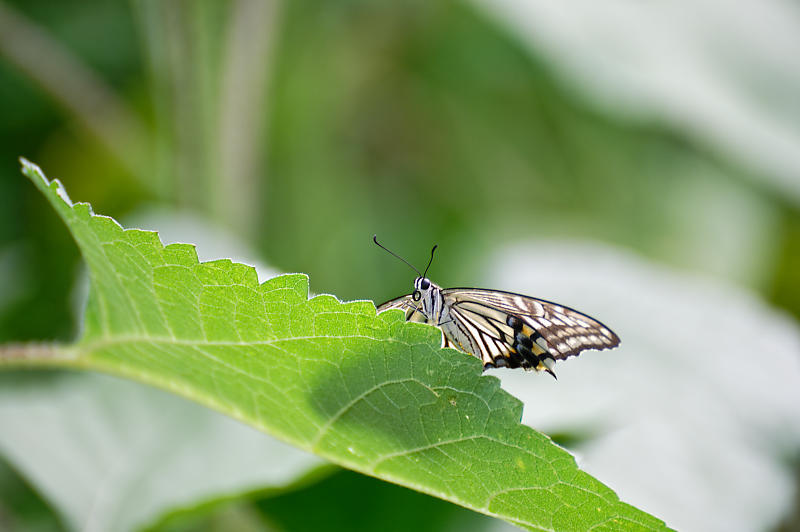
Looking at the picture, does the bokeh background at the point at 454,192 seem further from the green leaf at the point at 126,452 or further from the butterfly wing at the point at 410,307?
the butterfly wing at the point at 410,307

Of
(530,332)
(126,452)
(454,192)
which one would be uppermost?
(454,192)

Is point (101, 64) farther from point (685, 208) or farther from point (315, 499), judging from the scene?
point (685, 208)

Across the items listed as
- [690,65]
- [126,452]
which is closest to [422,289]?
[126,452]

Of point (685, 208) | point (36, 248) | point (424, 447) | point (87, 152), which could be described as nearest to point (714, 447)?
Answer: point (424, 447)

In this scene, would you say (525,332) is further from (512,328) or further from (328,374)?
(328,374)

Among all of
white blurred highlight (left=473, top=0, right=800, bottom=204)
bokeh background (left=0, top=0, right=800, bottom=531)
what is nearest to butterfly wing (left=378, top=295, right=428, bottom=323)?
bokeh background (left=0, top=0, right=800, bottom=531)

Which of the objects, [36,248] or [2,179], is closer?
[36,248]

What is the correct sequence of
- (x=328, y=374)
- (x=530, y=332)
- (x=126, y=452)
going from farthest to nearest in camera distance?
(x=126, y=452) → (x=530, y=332) → (x=328, y=374)

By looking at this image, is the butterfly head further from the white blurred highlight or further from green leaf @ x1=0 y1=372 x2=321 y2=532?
the white blurred highlight

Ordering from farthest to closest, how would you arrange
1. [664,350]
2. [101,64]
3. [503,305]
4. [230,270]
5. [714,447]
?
1. [101,64]
2. [664,350]
3. [714,447]
4. [503,305]
5. [230,270]
